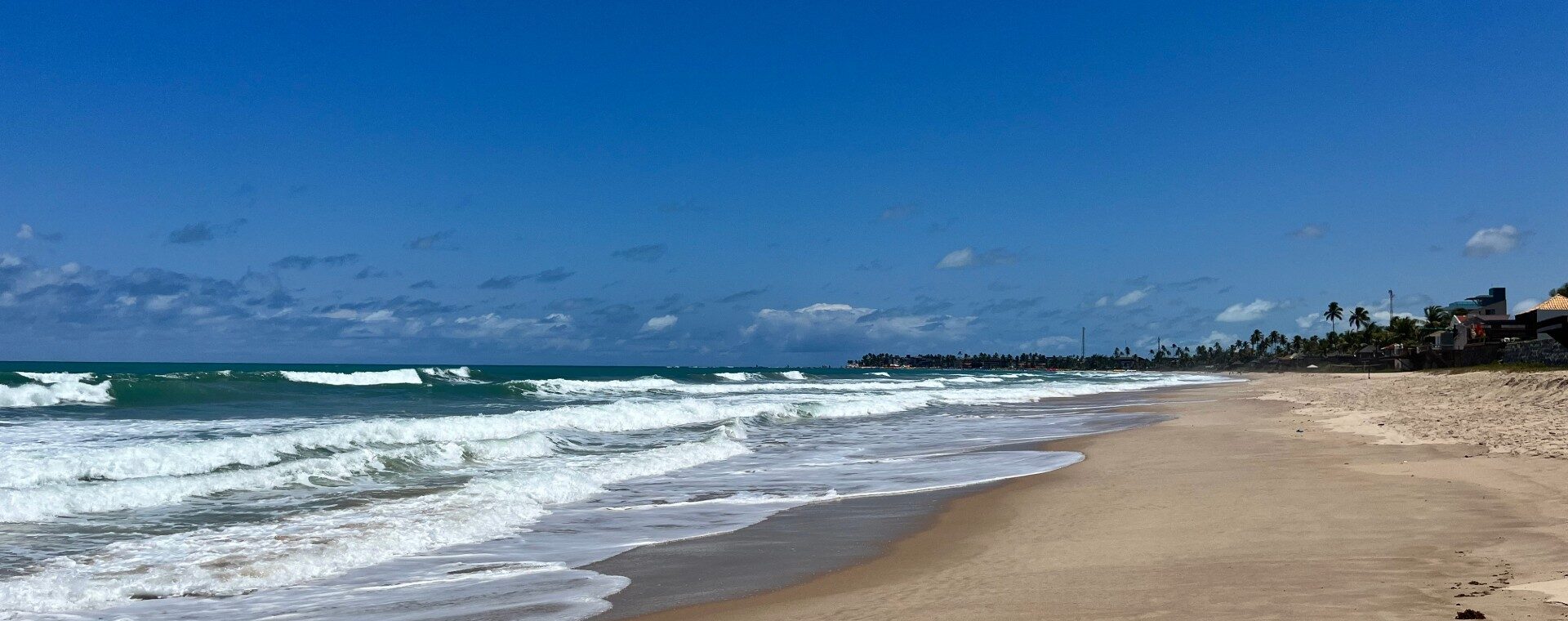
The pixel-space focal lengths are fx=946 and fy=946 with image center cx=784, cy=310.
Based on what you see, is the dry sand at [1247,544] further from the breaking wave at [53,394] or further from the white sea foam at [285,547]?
the breaking wave at [53,394]

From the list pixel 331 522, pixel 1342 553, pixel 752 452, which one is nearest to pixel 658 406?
pixel 752 452

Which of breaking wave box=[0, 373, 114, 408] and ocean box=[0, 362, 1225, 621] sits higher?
breaking wave box=[0, 373, 114, 408]

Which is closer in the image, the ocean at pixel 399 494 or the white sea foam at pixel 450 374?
the ocean at pixel 399 494

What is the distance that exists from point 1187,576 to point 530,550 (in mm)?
5682

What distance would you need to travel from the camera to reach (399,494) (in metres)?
12.1

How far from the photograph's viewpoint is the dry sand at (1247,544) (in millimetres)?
5762

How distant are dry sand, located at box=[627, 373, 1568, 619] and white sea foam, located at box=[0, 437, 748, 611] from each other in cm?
377

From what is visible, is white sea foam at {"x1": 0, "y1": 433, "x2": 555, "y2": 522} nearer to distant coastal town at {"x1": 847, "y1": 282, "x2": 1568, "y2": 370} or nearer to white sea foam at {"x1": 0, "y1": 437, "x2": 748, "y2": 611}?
white sea foam at {"x1": 0, "y1": 437, "x2": 748, "y2": 611}

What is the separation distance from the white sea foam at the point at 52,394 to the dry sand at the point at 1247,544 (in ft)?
106

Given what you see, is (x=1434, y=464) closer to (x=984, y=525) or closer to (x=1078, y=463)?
(x=1078, y=463)

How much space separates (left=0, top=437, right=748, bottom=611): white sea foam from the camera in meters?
7.23

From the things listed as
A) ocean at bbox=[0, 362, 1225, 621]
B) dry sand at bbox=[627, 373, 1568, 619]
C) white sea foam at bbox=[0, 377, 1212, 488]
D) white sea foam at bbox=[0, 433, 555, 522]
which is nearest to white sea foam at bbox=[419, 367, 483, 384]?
white sea foam at bbox=[0, 377, 1212, 488]

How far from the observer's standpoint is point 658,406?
2769 centimetres

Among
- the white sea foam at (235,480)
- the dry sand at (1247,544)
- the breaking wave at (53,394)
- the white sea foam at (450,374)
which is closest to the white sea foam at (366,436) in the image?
the white sea foam at (235,480)
